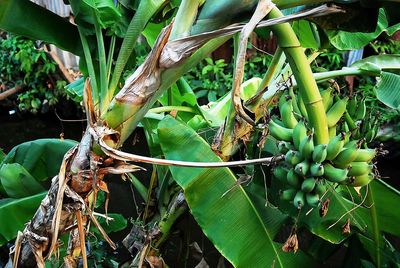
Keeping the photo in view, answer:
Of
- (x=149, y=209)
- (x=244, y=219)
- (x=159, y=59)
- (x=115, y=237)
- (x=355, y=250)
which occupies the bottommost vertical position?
(x=115, y=237)

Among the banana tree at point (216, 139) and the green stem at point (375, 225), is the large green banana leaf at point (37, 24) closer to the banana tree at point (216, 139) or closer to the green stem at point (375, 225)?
the banana tree at point (216, 139)

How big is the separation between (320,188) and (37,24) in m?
0.94

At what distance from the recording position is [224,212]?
1182mm

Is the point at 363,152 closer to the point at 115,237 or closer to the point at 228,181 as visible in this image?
the point at 228,181

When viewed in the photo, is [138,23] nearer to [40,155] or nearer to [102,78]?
[102,78]

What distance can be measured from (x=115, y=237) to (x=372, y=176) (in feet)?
7.17

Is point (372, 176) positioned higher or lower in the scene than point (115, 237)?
higher

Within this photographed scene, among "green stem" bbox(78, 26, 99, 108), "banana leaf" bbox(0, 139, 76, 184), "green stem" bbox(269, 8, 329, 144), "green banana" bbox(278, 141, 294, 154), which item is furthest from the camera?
"banana leaf" bbox(0, 139, 76, 184)

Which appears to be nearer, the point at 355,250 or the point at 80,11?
the point at 80,11

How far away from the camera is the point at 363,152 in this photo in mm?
949

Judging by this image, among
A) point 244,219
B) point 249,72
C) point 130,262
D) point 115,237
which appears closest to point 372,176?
point 244,219

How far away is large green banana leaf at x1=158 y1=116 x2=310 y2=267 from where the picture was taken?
3.80 feet

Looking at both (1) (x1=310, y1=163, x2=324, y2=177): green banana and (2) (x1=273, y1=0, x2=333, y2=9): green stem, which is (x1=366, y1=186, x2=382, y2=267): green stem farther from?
(2) (x1=273, y1=0, x2=333, y2=9): green stem

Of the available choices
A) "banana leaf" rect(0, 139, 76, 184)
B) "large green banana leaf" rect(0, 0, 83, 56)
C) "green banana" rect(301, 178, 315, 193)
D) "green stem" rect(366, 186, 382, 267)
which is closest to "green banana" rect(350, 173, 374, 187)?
"green banana" rect(301, 178, 315, 193)
